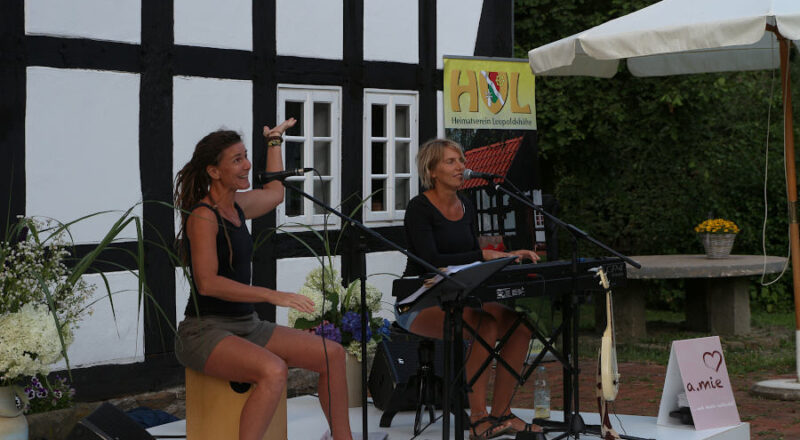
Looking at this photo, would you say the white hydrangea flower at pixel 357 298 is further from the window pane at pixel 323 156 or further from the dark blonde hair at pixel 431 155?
the window pane at pixel 323 156

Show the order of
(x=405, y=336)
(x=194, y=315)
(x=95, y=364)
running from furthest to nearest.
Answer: (x=405, y=336)
(x=95, y=364)
(x=194, y=315)

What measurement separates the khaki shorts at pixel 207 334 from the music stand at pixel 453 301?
0.59 m

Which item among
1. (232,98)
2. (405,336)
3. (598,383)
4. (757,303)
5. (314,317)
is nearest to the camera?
(598,383)

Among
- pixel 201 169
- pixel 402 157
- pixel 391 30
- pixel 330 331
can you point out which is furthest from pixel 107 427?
pixel 391 30

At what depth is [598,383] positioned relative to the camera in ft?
16.0

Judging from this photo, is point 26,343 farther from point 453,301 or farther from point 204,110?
point 204,110

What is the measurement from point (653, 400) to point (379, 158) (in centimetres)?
265

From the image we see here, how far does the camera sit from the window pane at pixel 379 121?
8438mm

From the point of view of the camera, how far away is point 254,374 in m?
4.18

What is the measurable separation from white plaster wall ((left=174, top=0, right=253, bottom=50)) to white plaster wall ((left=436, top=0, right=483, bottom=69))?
1.71 m

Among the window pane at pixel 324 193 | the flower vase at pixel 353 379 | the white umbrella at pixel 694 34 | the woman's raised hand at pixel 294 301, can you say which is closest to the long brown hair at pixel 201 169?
the woman's raised hand at pixel 294 301

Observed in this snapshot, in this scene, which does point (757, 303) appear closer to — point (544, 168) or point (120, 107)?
point (544, 168)

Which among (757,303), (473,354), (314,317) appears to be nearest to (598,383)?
(473,354)

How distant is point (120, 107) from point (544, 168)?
729cm
